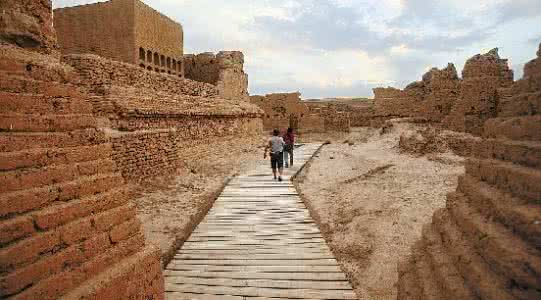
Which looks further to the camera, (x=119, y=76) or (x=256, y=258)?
(x=119, y=76)

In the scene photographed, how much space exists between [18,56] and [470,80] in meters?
14.2

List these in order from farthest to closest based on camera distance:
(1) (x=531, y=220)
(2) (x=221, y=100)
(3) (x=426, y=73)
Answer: (3) (x=426, y=73)
(2) (x=221, y=100)
(1) (x=531, y=220)

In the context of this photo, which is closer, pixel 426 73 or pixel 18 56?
pixel 18 56

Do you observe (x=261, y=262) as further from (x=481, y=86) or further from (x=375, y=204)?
(x=481, y=86)

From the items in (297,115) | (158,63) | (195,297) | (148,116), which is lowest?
(195,297)

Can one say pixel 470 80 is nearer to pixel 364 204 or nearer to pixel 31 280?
pixel 364 204

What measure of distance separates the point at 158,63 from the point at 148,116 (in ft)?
22.5

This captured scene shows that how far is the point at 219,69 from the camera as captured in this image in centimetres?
1808

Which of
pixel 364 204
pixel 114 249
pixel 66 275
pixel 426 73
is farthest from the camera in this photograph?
pixel 426 73

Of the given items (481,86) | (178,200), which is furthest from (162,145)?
(481,86)

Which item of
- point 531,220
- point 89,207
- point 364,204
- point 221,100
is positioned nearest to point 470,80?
point 364,204

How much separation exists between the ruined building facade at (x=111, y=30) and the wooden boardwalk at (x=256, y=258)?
939cm

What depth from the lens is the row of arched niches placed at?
15.0 m

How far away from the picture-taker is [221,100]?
15.9m
